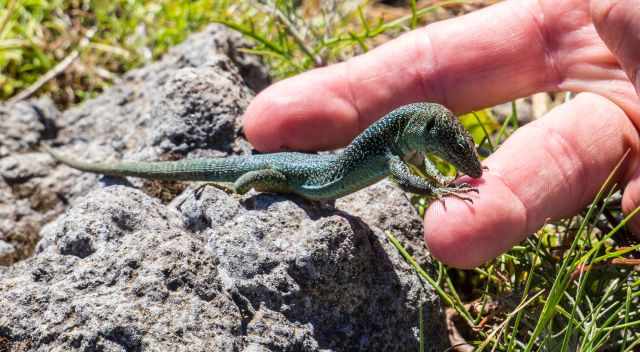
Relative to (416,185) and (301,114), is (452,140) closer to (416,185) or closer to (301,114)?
(416,185)

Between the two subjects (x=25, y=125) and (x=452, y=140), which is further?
(x=25, y=125)

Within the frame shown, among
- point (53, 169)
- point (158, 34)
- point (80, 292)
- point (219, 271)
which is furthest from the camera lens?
point (158, 34)

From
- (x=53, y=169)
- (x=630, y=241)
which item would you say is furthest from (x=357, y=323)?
(x=53, y=169)

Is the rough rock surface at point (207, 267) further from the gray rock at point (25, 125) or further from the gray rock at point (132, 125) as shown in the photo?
the gray rock at point (25, 125)

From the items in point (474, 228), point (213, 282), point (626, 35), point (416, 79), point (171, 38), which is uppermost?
point (626, 35)

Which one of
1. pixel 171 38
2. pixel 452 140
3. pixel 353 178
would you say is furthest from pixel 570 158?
pixel 171 38

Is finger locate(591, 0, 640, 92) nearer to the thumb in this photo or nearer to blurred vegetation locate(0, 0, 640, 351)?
the thumb

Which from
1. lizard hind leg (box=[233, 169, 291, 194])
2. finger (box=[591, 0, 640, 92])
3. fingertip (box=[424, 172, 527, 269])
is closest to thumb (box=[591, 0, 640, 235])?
finger (box=[591, 0, 640, 92])

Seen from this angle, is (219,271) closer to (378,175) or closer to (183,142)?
(378,175)
